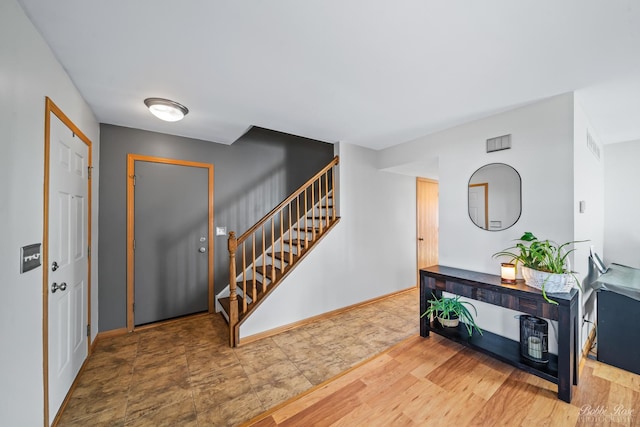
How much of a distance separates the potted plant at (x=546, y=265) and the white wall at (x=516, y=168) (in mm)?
160

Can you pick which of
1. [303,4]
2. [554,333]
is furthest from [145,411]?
[554,333]

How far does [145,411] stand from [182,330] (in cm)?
124

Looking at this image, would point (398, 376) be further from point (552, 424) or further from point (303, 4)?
point (303, 4)

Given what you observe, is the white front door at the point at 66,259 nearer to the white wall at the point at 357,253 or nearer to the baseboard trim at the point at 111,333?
the baseboard trim at the point at 111,333

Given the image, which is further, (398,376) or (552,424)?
(398,376)

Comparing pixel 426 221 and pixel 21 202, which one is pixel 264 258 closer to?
pixel 21 202

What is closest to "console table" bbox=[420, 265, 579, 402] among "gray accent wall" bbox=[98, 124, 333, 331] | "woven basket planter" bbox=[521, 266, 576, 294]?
"woven basket planter" bbox=[521, 266, 576, 294]

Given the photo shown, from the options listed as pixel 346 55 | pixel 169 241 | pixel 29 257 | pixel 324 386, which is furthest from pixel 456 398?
A: pixel 169 241

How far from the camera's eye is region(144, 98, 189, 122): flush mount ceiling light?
86.0 inches

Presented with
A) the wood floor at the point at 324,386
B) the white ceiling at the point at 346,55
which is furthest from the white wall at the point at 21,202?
the wood floor at the point at 324,386

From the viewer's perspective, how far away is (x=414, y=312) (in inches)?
132

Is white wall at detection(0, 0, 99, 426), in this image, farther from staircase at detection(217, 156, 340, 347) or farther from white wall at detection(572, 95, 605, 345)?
white wall at detection(572, 95, 605, 345)

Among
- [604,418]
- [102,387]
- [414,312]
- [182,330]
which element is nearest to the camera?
[604,418]

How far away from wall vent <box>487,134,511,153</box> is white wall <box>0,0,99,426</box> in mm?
3472
